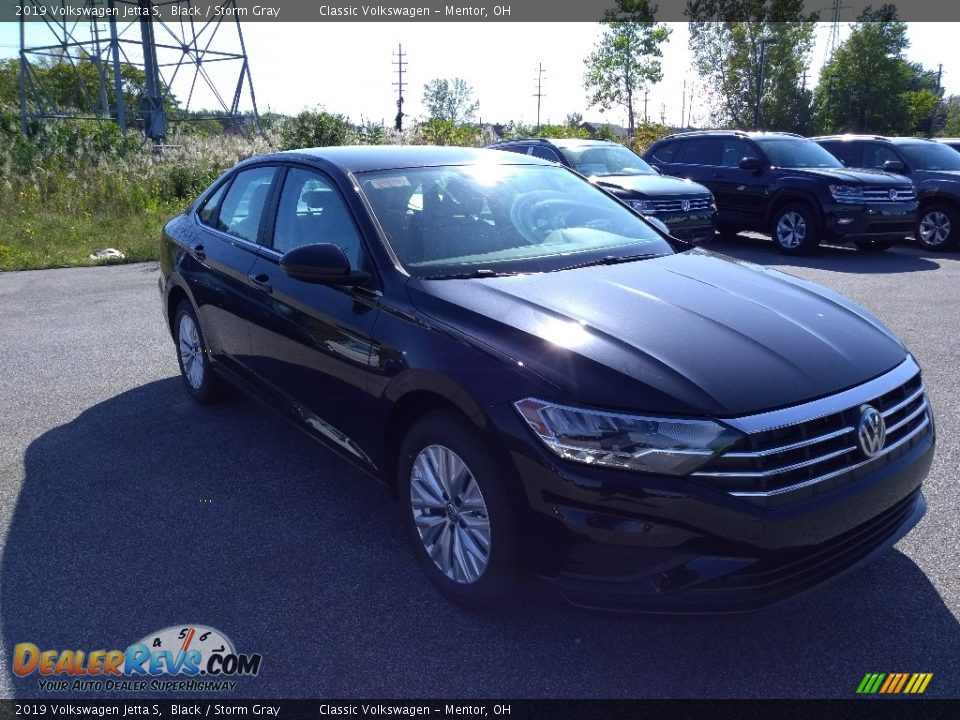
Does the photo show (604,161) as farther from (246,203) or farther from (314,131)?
(314,131)

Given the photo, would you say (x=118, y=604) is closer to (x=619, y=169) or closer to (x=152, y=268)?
(x=152, y=268)

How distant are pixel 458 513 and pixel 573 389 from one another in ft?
2.34

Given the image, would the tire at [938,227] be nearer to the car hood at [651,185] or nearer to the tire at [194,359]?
the car hood at [651,185]

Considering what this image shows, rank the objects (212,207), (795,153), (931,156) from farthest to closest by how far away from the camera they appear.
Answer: (931,156) → (795,153) → (212,207)

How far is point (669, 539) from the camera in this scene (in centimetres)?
247

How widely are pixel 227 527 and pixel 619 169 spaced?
10089 millimetres

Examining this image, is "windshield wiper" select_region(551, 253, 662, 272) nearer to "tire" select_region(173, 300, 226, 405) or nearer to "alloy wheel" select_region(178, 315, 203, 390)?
"tire" select_region(173, 300, 226, 405)

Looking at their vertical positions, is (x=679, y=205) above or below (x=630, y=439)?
above

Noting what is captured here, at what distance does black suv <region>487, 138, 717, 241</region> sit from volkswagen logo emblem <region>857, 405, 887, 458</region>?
7.61m

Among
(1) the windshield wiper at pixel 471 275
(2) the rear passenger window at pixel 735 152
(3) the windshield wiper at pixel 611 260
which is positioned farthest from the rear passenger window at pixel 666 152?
(1) the windshield wiper at pixel 471 275

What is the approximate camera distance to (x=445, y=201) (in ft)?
12.9

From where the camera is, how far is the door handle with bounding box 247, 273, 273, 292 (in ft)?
13.7
